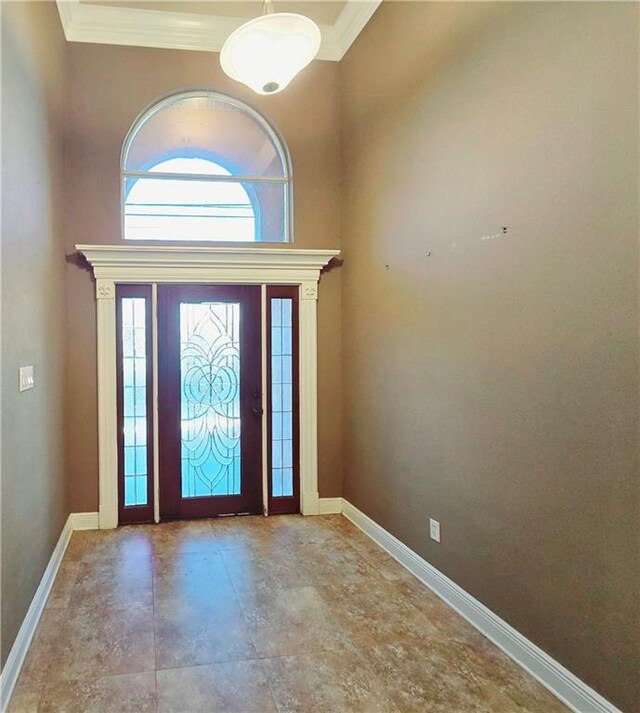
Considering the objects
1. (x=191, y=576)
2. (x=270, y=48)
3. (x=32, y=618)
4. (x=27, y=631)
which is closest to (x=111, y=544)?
(x=191, y=576)

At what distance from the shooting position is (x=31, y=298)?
2846 mm

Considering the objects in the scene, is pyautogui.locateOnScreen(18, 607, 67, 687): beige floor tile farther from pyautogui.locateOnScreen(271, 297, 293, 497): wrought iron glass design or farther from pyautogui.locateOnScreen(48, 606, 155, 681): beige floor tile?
pyautogui.locateOnScreen(271, 297, 293, 497): wrought iron glass design

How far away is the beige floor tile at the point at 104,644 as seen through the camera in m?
2.29

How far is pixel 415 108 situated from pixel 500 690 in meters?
3.01

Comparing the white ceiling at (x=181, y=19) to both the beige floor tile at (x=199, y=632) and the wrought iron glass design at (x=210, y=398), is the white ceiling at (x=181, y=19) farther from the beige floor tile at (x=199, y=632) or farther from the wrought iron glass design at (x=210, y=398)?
the beige floor tile at (x=199, y=632)

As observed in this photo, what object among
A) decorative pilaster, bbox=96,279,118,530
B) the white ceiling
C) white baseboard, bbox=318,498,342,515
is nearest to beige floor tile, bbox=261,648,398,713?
white baseboard, bbox=318,498,342,515

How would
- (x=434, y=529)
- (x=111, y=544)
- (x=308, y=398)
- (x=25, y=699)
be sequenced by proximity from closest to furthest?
1. (x=25, y=699)
2. (x=434, y=529)
3. (x=111, y=544)
4. (x=308, y=398)

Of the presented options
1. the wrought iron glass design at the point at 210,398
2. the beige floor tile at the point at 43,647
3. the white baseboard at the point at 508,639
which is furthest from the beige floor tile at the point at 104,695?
the wrought iron glass design at the point at 210,398

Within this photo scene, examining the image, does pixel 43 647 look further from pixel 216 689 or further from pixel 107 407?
pixel 107 407

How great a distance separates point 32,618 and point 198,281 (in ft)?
8.32

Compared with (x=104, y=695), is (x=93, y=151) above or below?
above

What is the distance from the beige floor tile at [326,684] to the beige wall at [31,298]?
1.11 m

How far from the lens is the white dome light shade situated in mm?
2529

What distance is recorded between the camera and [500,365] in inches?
96.9
